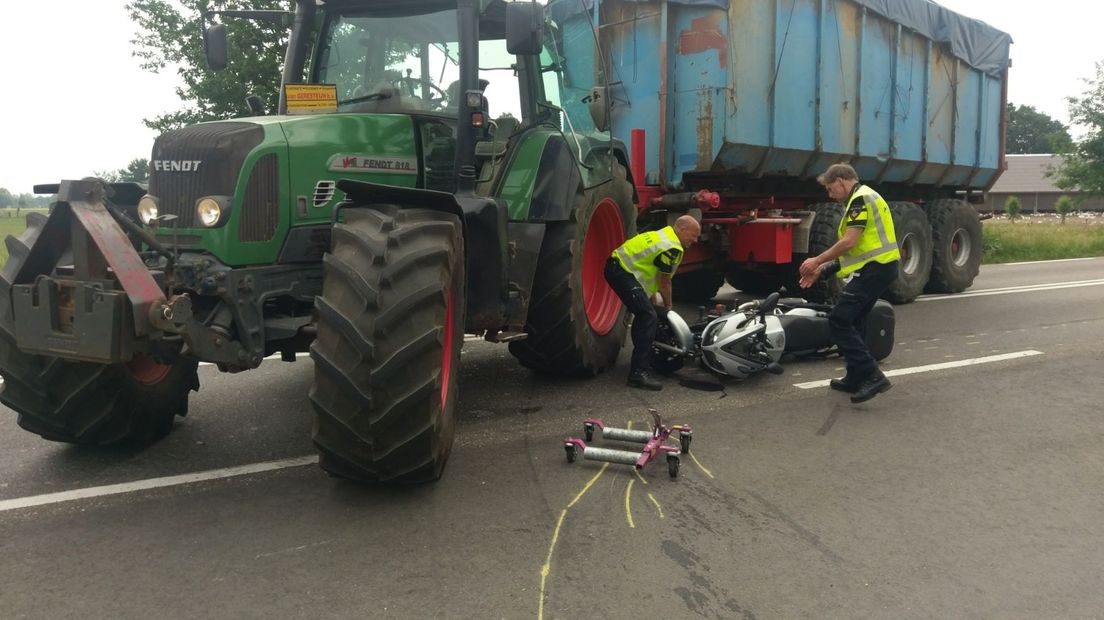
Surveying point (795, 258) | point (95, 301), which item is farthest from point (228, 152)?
point (795, 258)

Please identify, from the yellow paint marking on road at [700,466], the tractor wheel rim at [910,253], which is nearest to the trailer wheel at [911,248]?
the tractor wheel rim at [910,253]

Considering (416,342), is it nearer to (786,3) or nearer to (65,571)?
(65,571)

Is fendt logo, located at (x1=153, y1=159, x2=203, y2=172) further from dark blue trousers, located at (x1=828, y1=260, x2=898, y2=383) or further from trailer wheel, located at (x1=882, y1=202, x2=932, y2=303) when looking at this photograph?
trailer wheel, located at (x1=882, y1=202, x2=932, y2=303)

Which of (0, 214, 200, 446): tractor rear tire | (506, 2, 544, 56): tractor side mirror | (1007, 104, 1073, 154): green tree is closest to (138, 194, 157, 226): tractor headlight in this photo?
(0, 214, 200, 446): tractor rear tire

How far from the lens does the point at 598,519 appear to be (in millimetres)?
3902

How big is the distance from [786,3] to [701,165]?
2.14 metres

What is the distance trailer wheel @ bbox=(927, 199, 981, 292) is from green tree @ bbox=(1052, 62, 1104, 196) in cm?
2387

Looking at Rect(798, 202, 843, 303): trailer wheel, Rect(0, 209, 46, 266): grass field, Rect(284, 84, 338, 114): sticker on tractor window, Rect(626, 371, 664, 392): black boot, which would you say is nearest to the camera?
Rect(0, 209, 46, 266): grass field

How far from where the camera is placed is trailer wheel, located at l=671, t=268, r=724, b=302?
457 inches

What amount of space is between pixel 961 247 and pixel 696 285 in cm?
471

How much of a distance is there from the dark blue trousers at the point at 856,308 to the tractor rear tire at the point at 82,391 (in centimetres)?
448

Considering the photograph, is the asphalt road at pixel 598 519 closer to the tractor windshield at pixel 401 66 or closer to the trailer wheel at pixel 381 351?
the trailer wheel at pixel 381 351

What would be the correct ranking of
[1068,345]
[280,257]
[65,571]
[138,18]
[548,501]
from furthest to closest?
[138,18]
[1068,345]
[280,257]
[548,501]
[65,571]

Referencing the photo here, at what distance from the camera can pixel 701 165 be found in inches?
366
